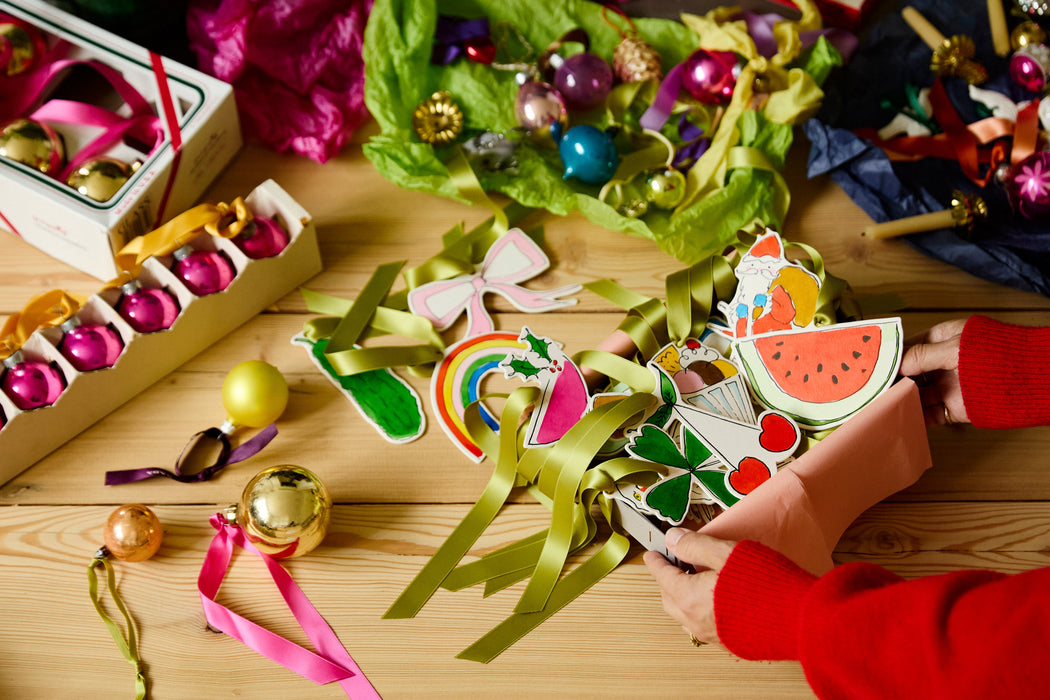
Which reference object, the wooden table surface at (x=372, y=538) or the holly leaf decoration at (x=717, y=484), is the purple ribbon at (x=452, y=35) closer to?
the wooden table surface at (x=372, y=538)

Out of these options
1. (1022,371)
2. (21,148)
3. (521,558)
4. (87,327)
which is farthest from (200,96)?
(1022,371)

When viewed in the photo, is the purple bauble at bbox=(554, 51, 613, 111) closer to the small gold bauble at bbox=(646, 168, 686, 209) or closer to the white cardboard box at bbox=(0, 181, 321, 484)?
the small gold bauble at bbox=(646, 168, 686, 209)

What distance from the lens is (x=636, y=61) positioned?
1.16 metres

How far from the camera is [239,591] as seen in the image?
829 mm

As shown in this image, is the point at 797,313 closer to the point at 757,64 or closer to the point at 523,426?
the point at 523,426

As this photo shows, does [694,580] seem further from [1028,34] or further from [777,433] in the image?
[1028,34]

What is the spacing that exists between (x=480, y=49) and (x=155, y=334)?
58 centimetres

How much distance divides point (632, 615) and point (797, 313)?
0.35 m

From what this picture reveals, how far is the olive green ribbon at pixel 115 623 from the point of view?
30.4 inches

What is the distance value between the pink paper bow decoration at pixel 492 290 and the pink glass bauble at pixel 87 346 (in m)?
0.33

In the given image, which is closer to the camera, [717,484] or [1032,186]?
[717,484]

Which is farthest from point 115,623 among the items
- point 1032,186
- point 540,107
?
point 1032,186

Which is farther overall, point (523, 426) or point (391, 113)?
point (391, 113)

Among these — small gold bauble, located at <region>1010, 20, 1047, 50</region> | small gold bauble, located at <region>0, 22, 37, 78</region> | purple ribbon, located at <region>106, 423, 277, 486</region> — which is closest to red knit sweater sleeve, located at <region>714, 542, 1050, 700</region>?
purple ribbon, located at <region>106, 423, 277, 486</region>
